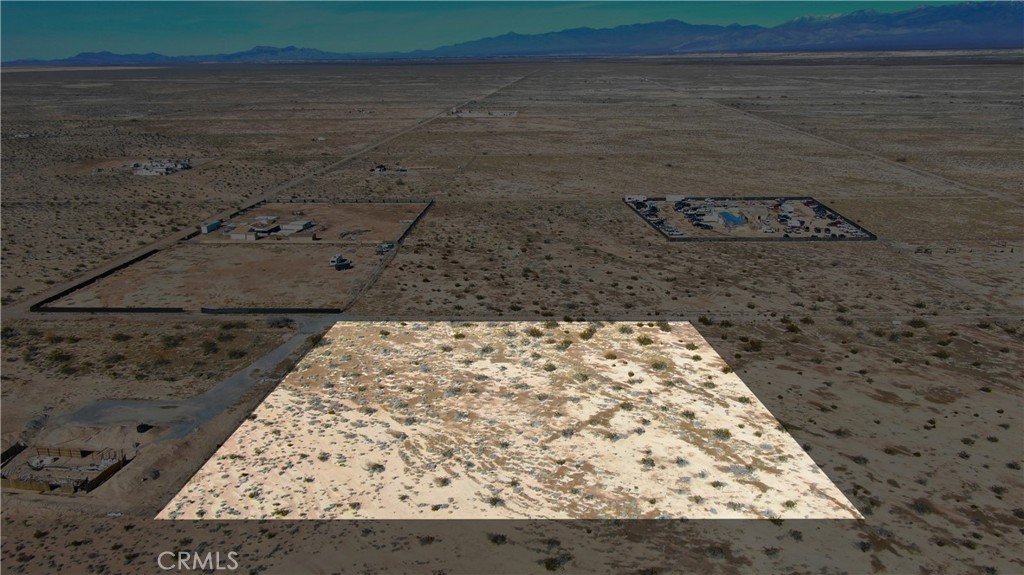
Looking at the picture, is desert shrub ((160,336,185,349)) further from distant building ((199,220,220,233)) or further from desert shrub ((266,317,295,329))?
distant building ((199,220,220,233))

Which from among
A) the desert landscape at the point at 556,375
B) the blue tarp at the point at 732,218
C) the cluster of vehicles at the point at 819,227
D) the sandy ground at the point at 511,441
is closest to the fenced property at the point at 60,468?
the desert landscape at the point at 556,375

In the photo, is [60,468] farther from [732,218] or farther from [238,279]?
[732,218]

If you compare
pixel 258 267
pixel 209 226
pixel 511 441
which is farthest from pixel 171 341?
pixel 209 226

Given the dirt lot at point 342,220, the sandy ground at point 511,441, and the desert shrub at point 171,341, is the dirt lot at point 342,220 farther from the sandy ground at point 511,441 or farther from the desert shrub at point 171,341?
the sandy ground at point 511,441

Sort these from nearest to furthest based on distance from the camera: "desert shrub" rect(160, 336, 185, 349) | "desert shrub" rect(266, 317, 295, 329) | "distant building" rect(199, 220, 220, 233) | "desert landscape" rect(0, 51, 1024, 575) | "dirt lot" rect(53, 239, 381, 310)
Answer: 1. "desert landscape" rect(0, 51, 1024, 575)
2. "desert shrub" rect(160, 336, 185, 349)
3. "desert shrub" rect(266, 317, 295, 329)
4. "dirt lot" rect(53, 239, 381, 310)
5. "distant building" rect(199, 220, 220, 233)

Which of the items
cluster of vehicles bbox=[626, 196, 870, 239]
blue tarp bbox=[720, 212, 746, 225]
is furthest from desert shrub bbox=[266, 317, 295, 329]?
blue tarp bbox=[720, 212, 746, 225]

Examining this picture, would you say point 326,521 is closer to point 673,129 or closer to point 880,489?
point 880,489
